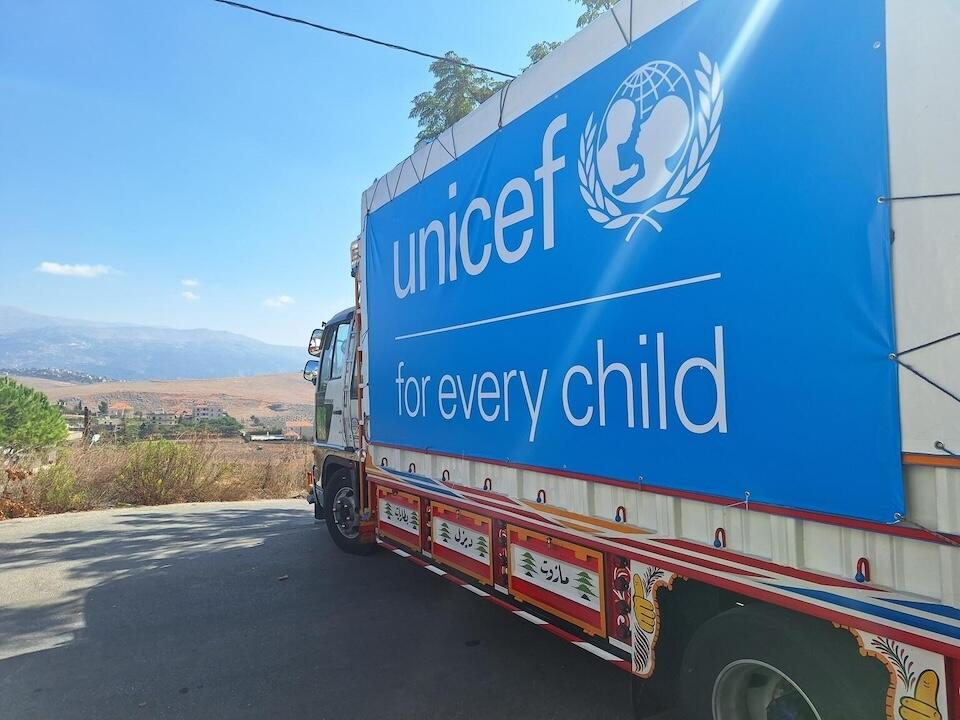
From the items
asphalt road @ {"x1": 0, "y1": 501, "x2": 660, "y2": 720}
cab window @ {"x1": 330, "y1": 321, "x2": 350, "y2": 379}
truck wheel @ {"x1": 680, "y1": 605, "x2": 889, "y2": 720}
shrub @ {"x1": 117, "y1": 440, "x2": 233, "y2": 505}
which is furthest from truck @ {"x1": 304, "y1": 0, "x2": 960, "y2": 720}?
shrub @ {"x1": 117, "y1": 440, "x2": 233, "y2": 505}

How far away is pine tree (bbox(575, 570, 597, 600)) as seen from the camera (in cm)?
290

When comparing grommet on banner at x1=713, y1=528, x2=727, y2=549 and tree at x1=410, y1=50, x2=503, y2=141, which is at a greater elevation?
tree at x1=410, y1=50, x2=503, y2=141

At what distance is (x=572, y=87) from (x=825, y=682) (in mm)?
2676

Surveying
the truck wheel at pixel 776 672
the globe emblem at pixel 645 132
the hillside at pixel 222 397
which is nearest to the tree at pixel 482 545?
the truck wheel at pixel 776 672

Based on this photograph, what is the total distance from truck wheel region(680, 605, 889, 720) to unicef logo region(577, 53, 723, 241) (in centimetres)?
154

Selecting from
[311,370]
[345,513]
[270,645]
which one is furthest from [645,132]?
[311,370]

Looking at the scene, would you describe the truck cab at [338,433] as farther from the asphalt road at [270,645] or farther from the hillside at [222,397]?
the hillside at [222,397]

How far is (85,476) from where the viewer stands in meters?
11.4

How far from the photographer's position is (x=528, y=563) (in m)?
3.33

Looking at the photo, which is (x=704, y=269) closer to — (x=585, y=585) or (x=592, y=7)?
(x=585, y=585)

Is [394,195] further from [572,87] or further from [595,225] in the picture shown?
[595,225]

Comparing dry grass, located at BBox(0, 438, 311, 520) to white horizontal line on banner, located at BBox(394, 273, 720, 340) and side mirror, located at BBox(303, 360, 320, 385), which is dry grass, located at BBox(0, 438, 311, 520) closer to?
side mirror, located at BBox(303, 360, 320, 385)

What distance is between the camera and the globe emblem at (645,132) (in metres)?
2.39

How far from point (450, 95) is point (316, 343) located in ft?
18.5
